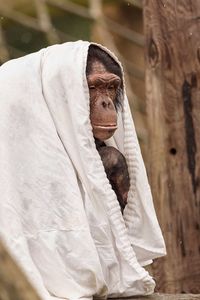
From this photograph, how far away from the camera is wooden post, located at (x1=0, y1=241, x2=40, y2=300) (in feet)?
9.21

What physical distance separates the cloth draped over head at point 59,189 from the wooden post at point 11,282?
1.87 m

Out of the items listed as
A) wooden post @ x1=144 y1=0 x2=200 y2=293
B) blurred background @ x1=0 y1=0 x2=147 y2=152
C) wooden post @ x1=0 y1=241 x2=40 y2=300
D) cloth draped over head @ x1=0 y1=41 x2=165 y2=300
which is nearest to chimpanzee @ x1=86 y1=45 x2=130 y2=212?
cloth draped over head @ x1=0 y1=41 x2=165 y2=300

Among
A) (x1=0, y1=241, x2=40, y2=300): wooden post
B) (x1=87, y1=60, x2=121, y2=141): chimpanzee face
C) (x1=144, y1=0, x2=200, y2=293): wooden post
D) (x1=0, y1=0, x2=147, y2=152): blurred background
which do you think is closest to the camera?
(x1=0, y1=241, x2=40, y2=300): wooden post

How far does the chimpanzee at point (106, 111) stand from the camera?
5.03 m

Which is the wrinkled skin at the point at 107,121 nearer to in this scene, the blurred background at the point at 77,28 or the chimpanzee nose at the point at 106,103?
the chimpanzee nose at the point at 106,103

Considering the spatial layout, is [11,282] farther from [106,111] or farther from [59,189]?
[106,111]

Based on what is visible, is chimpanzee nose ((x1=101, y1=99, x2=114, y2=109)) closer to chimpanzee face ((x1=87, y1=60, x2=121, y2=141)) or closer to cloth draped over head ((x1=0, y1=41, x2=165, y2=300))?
chimpanzee face ((x1=87, y1=60, x2=121, y2=141))

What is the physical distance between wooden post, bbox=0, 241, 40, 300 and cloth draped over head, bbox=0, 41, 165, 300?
1.87 m

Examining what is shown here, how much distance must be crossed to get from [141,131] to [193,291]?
13.7 ft

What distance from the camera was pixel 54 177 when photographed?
16.1 ft

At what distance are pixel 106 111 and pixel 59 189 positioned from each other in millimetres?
372

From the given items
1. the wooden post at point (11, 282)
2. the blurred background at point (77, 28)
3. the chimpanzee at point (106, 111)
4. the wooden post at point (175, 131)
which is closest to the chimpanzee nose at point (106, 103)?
the chimpanzee at point (106, 111)

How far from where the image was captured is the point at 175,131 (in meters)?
6.63

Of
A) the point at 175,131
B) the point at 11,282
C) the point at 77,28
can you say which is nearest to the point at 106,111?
the point at 175,131
